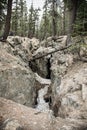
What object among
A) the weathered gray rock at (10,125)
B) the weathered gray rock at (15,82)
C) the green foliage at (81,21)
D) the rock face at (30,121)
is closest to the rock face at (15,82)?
the weathered gray rock at (15,82)

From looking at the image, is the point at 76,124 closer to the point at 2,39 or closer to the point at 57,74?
the point at 57,74

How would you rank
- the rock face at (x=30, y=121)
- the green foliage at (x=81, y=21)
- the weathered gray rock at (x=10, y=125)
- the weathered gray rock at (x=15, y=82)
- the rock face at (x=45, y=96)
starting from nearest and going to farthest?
the weathered gray rock at (x=10, y=125) → the rock face at (x=30, y=121) → the rock face at (x=45, y=96) → the weathered gray rock at (x=15, y=82) → the green foliage at (x=81, y=21)

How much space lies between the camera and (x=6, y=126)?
9.14m

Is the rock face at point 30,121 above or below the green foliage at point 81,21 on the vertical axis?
below

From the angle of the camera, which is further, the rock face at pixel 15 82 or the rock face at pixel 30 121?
the rock face at pixel 15 82

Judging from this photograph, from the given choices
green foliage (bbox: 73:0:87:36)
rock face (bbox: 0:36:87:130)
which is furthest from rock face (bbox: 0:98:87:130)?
green foliage (bbox: 73:0:87:36)

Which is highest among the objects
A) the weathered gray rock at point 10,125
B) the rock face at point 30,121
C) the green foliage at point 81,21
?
the green foliage at point 81,21

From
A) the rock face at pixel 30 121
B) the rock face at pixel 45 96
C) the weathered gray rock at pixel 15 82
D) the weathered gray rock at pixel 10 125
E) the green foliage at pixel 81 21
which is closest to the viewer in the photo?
the weathered gray rock at pixel 10 125

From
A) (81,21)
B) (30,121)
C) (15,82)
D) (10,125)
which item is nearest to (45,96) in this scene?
(15,82)

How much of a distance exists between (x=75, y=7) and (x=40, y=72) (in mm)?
9959

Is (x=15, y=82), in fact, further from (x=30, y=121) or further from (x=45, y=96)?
(x=30, y=121)

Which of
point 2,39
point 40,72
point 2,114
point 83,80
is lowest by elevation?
point 40,72

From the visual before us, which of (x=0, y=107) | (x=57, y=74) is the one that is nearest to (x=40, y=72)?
(x=57, y=74)

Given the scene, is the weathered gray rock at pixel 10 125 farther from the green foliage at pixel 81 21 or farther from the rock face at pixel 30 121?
the green foliage at pixel 81 21
